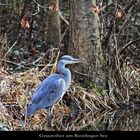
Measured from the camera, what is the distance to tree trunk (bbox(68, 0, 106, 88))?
4.61 metres

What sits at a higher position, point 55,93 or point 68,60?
point 68,60

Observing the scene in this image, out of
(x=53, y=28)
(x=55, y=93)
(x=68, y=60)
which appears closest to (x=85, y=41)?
(x=68, y=60)

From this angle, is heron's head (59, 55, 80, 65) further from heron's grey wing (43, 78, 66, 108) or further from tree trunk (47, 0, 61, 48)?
tree trunk (47, 0, 61, 48)

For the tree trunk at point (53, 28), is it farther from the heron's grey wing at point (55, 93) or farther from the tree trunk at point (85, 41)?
the heron's grey wing at point (55, 93)

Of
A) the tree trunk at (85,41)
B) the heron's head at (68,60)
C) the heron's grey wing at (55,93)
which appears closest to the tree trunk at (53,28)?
the tree trunk at (85,41)

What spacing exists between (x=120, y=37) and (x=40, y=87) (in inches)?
52.9

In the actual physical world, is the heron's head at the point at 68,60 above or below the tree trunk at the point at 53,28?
below

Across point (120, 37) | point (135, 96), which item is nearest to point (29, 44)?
point (120, 37)

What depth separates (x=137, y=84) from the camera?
190 inches

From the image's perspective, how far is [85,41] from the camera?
4629 millimetres

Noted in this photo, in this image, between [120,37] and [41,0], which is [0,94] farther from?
[41,0]

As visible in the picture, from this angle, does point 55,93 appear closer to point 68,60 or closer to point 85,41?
point 68,60

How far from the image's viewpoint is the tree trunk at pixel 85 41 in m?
4.61

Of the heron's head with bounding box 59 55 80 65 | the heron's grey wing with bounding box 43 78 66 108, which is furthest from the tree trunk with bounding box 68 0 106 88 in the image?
the heron's grey wing with bounding box 43 78 66 108
